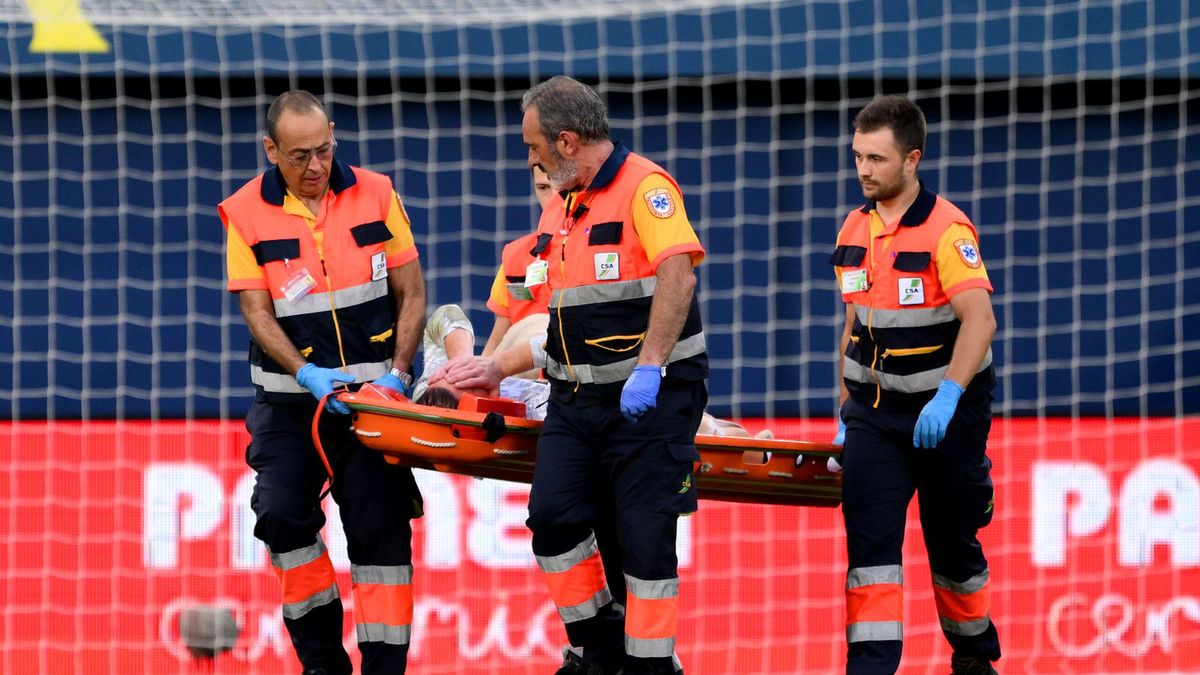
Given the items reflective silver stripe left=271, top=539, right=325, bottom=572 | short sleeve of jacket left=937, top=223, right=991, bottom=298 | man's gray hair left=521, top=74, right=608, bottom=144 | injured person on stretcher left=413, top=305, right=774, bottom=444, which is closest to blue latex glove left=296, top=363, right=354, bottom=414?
injured person on stretcher left=413, top=305, right=774, bottom=444

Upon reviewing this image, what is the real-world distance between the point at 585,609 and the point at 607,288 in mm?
951

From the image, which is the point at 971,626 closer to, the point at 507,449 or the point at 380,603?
the point at 507,449

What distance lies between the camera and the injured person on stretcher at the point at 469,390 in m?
4.95

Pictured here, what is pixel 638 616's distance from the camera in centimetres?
454

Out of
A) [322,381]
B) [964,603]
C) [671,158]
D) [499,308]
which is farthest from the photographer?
[671,158]

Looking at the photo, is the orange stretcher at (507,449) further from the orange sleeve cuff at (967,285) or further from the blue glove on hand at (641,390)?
the orange sleeve cuff at (967,285)

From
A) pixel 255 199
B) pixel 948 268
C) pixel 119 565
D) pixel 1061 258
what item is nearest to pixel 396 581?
pixel 255 199

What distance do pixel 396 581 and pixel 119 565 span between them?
224 centimetres

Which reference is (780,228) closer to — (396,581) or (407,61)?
(407,61)

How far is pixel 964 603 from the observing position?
505cm

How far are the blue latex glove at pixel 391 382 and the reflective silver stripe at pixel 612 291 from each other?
70cm

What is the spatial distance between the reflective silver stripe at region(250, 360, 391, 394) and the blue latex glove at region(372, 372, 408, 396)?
0.04 meters

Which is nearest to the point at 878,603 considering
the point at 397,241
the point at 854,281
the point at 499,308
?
the point at 854,281

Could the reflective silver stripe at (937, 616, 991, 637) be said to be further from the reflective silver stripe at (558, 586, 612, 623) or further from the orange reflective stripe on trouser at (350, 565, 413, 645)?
the orange reflective stripe on trouser at (350, 565, 413, 645)
